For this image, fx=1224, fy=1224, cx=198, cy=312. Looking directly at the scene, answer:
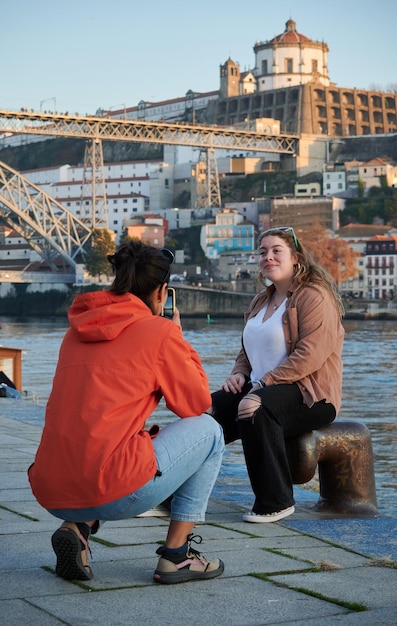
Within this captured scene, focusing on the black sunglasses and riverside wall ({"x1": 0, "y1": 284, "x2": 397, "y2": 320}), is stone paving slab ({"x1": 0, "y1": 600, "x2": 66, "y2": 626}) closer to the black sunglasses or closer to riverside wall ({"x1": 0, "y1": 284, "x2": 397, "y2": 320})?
the black sunglasses

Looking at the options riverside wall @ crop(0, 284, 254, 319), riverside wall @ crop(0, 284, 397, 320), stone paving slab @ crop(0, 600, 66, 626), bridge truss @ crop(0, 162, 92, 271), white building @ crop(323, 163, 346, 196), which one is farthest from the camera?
white building @ crop(323, 163, 346, 196)

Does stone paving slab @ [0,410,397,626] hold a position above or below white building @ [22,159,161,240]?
below

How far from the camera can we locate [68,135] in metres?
53.9

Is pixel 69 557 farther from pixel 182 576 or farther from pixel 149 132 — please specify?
pixel 149 132

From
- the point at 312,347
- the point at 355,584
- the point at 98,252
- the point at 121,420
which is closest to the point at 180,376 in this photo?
the point at 121,420

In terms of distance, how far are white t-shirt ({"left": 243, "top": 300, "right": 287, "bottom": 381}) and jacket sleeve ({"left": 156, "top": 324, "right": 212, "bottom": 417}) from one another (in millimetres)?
1007

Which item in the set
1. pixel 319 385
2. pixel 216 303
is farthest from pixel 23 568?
pixel 216 303

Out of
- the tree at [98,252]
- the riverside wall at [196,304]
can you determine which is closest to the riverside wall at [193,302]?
the riverside wall at [196,304]

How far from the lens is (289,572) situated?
268cm

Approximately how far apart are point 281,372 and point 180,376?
0.98m

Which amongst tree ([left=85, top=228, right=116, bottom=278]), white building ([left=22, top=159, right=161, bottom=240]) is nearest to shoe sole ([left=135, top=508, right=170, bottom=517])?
tree ([left=85, top=228, right=116, bottom=278])

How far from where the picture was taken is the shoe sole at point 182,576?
2.56 metres

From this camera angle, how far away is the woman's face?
3.61m

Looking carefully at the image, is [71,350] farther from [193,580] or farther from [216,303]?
[216,303]
